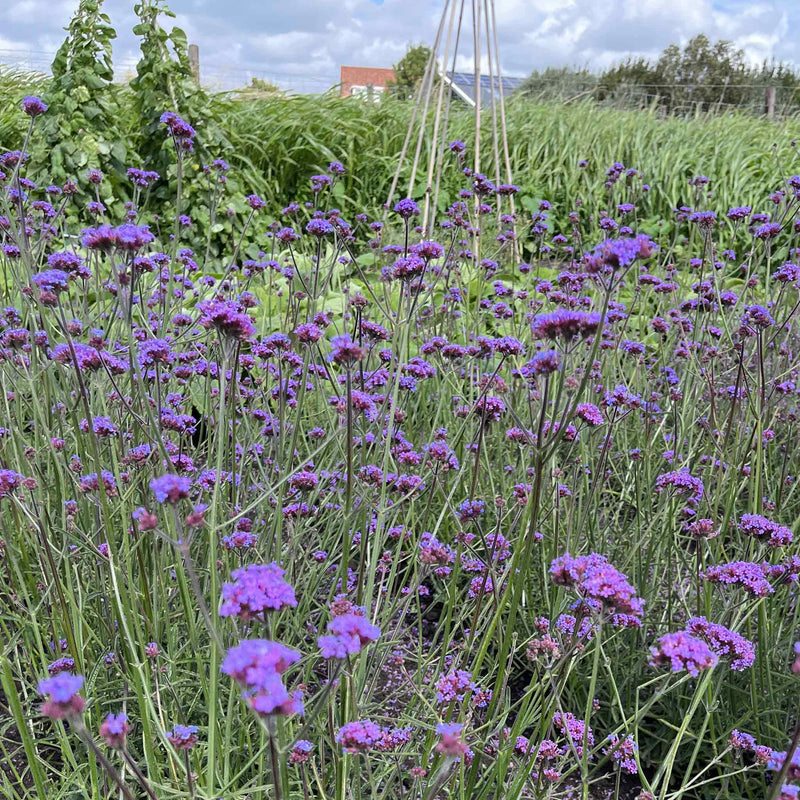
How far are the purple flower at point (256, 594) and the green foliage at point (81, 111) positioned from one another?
5452mm

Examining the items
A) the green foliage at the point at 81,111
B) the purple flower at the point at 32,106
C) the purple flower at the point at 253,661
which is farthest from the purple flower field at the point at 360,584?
the green foliage at the point at 81,111

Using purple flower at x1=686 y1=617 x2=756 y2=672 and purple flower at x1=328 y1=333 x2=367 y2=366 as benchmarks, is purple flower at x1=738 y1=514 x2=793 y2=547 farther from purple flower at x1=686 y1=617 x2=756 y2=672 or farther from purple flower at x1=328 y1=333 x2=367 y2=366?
purple flower at x1=328 y1=333 x2=367 y2=366

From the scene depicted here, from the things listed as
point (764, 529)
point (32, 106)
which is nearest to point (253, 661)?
point (764, 529)

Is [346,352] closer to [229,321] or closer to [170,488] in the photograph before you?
[229,321]

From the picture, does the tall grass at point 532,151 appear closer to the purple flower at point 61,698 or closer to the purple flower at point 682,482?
the purple flower at point 682,482

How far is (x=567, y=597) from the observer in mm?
2287

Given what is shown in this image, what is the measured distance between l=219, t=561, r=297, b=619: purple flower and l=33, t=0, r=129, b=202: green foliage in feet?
17.9

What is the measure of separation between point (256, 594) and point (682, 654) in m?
0.68

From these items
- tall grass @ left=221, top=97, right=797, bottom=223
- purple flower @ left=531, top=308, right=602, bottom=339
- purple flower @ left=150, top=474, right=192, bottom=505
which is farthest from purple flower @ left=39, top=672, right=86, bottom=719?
tall grass @ left=221, top=97, right=797, bottom=223

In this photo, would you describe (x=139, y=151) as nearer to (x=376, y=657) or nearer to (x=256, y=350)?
(x=256, y=350)

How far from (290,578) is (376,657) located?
451 mm

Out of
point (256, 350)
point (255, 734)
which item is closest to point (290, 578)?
point (255, 734)

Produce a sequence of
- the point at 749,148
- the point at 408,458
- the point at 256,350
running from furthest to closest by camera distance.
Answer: the point at 749,148, the point at 256,350, the point at 408,458

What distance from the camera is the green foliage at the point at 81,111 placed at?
5828 mm
